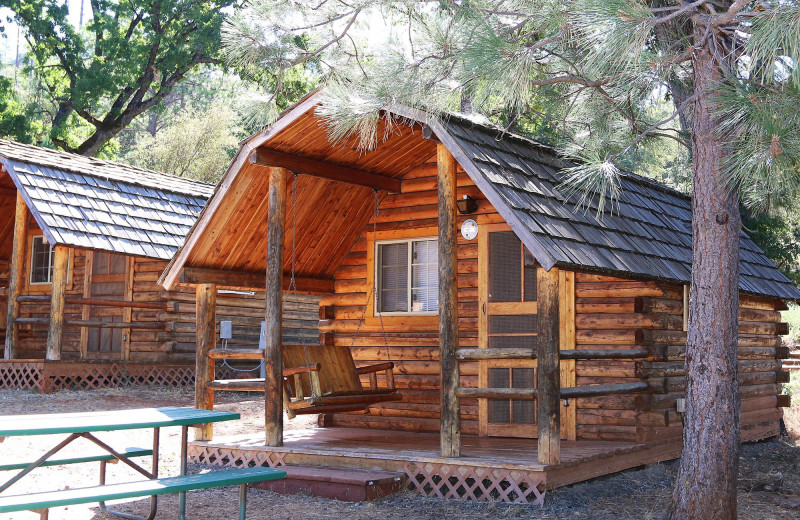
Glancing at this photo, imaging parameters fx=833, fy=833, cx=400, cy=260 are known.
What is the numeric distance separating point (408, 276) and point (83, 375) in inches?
285

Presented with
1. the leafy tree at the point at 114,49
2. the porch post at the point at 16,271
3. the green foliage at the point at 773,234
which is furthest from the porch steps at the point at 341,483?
the leafy tree at the point at 114,49

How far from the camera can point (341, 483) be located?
7.30 m

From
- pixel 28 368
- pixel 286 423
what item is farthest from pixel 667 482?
pixel 28 368

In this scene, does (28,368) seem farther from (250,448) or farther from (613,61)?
(613,61)

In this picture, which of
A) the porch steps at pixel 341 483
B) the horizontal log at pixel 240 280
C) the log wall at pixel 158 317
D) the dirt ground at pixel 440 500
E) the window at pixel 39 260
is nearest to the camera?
the dirt ground at pixel 440 500

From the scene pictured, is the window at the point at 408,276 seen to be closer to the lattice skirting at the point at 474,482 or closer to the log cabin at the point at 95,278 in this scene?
the lattice skirting at the point at 474,482

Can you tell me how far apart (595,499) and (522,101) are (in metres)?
3.55

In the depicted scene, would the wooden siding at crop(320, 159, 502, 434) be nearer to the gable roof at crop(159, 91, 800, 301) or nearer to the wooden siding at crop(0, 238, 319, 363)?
the gable roof at crop(159, 91, 800, 301)

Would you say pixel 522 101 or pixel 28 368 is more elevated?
pixel 522 101

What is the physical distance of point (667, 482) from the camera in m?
A: 8.51

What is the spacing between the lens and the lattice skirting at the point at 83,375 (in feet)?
45.9

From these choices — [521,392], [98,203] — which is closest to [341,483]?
[521,392]

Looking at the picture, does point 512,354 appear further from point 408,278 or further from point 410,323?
point 408,278

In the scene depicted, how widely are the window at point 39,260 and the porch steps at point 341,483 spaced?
1129 cm
